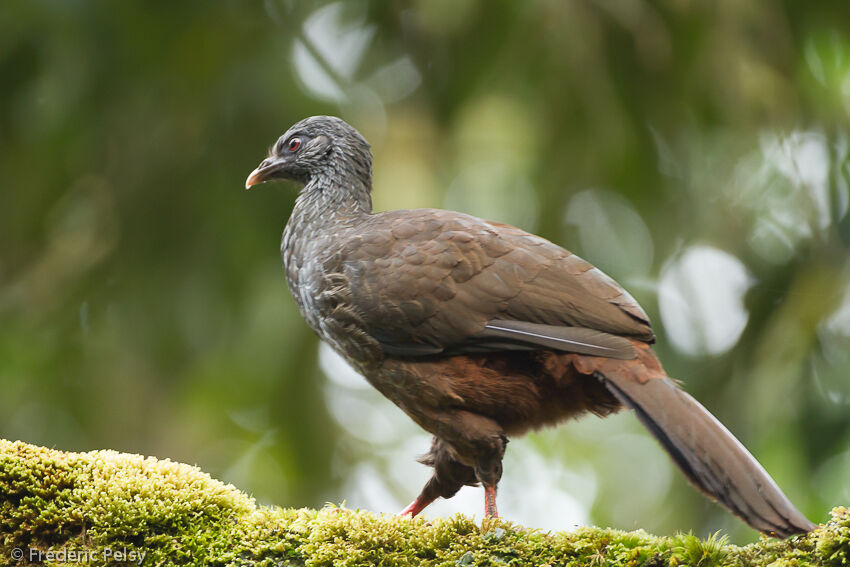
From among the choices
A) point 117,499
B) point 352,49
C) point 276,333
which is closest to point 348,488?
point 276,333

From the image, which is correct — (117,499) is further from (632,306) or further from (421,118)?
(421,118)

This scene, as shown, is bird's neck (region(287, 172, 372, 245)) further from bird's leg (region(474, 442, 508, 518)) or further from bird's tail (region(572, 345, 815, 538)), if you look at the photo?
bird's tail (region(572, 345, 815, 538))

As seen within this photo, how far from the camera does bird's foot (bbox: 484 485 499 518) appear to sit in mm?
3342

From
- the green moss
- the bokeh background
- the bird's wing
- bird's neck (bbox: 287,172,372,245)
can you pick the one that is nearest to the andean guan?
the bird's wing

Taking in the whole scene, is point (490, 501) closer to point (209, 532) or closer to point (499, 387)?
point (499, 387)

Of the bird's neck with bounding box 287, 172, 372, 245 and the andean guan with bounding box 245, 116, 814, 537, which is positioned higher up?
the bird's neck with bounding box 287, 172, 372, 245

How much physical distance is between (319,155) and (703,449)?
2.41m

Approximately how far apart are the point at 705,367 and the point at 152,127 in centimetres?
422

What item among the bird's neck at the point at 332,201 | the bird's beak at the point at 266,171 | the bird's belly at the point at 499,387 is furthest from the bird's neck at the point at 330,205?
the bird's belly at the point at 499,387

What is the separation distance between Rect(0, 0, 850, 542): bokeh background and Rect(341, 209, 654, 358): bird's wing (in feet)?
6.90

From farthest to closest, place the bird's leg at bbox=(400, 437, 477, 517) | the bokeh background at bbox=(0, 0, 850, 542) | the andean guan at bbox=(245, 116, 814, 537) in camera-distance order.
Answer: the bokeh background at bbox=(0, 0, 850, 542) < the bird's leg at bbox=(400, 437, 477, 517) < the andean guan at bbox=(245, 116, 814, 537)

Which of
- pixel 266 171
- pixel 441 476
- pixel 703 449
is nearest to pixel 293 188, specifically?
pixel 266 171

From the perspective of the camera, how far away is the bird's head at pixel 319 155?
439 cm

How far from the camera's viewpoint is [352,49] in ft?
21.4
